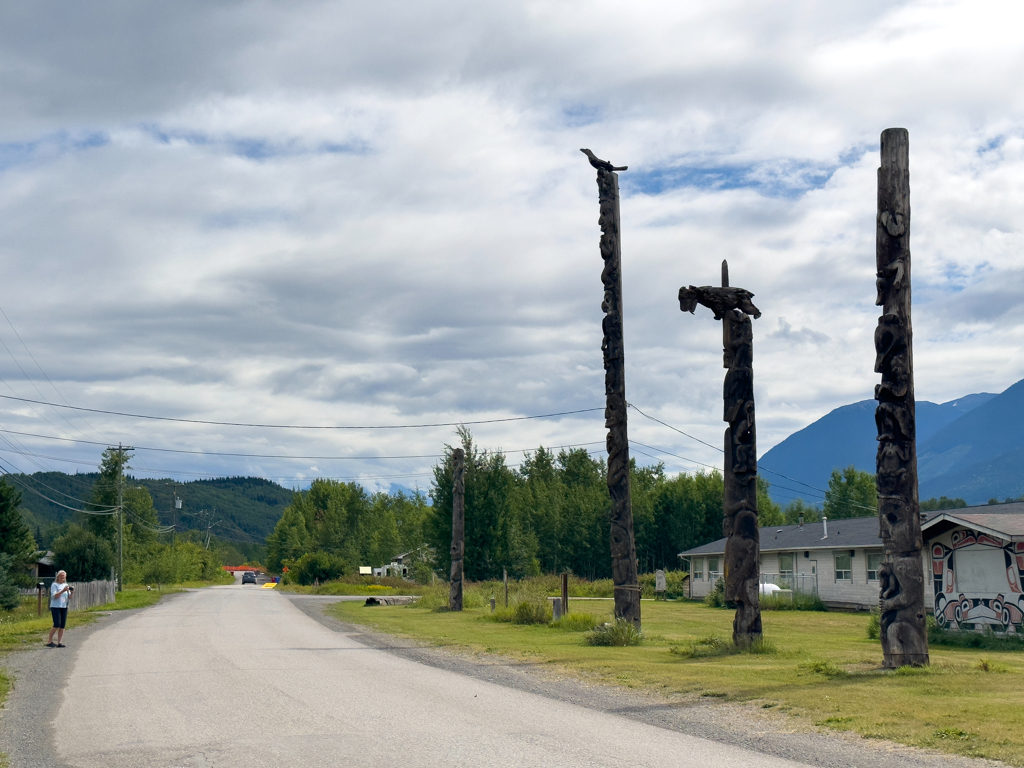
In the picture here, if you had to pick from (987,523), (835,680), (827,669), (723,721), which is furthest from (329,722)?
(987,523)

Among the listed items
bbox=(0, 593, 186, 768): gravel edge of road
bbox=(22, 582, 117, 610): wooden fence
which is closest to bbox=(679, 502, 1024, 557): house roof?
bbox=(0, 593, 186, 768): gravel edge of road

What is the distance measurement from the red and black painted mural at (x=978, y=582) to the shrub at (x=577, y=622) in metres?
8.93

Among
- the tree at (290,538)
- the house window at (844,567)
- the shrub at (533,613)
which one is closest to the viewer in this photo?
the shrub at (533,613)

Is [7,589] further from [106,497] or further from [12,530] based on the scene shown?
[106,497]

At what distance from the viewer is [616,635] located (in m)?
19.9

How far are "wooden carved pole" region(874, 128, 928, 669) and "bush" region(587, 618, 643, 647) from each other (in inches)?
264

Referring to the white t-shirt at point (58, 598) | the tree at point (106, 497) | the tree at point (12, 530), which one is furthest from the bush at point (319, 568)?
the white t-shirt at point (58, 598)

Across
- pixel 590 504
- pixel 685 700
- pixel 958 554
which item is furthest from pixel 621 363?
pixel 590 504

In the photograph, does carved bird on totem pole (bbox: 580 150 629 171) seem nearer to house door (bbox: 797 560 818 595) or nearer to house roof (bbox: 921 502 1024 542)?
house roof (bbox: 921 502 1024 542)

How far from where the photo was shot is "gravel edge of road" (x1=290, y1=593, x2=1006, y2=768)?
27.0ft

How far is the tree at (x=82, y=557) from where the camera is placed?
66000 mm

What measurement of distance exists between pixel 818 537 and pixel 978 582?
21.9m

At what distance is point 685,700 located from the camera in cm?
1183

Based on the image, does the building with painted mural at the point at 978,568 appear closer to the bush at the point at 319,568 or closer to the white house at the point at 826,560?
the white house at the point at 826,560
